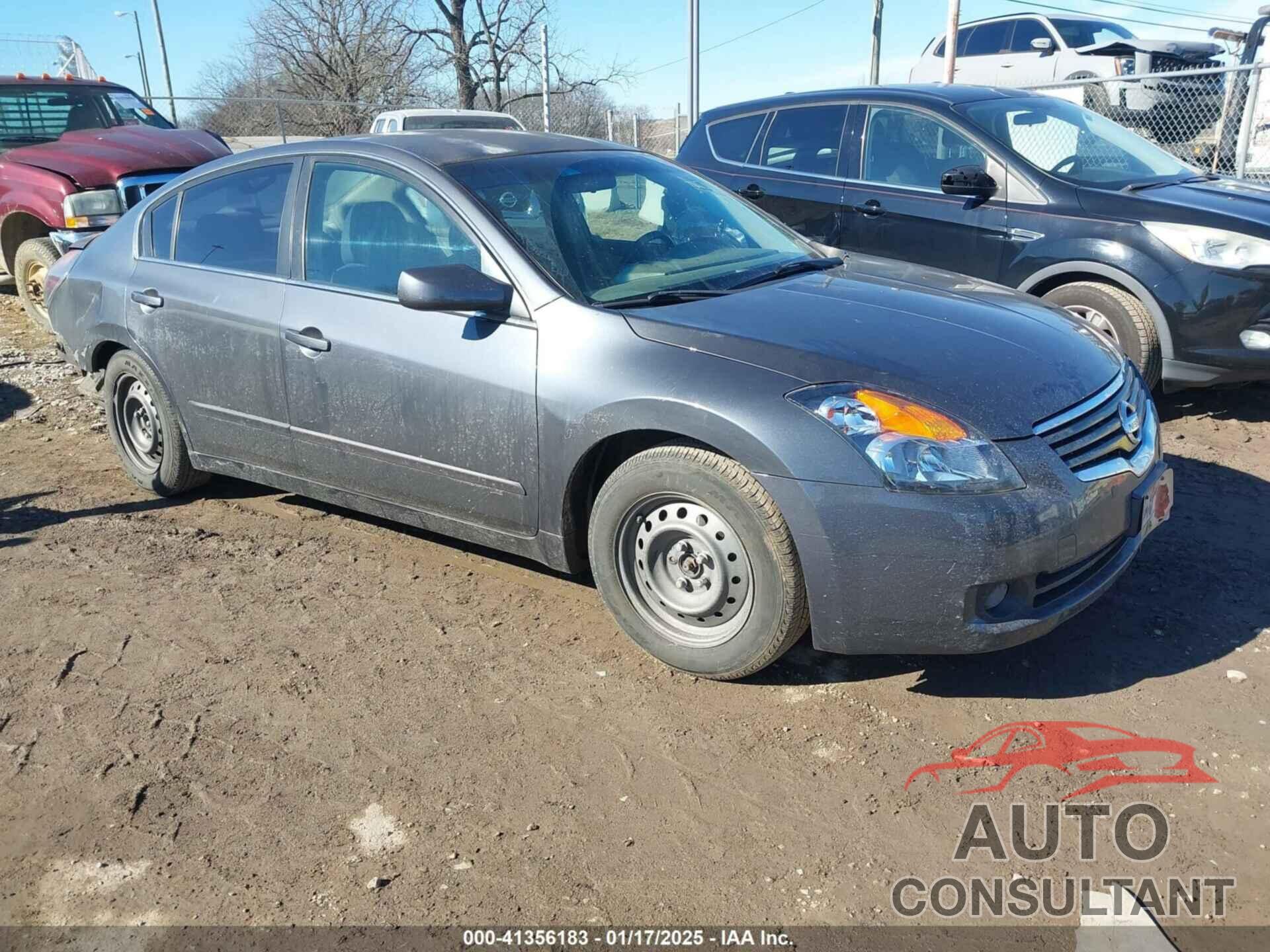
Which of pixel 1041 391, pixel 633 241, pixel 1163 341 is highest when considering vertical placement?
pixel 633 241

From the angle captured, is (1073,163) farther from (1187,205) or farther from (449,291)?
(449,291)

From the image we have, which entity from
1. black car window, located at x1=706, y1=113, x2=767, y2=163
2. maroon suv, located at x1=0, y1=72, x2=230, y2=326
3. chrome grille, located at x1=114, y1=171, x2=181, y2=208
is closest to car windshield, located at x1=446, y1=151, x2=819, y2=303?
black car window, located at x1=706, y1=113, x2=767, y2=163

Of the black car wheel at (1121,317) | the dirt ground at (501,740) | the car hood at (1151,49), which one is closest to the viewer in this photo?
the dirt ground at (501,740)

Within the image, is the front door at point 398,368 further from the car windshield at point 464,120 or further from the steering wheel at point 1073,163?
the car windshield at point 464,120

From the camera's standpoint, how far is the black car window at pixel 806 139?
718cm

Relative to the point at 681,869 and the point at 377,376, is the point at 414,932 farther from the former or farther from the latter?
the point at 377,376

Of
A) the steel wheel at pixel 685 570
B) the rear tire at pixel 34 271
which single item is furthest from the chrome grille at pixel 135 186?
the steel wheel at pixel 685 570

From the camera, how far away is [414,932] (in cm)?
249

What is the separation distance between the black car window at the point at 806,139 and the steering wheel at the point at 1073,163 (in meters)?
1.38

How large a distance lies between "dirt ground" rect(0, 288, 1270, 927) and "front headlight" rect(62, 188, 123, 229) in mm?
4833

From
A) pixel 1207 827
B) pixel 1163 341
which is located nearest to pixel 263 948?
pixel 1207 827

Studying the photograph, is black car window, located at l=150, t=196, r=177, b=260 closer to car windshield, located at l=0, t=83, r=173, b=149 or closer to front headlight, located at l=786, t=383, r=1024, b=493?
front headlight, located at l=786, t=383, r=1024, b=493

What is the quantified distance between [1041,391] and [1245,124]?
31.3 ft

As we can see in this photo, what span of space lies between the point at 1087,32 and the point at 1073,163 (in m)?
11.6
